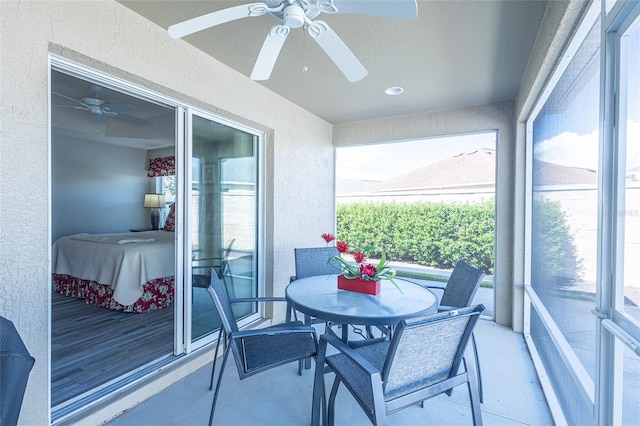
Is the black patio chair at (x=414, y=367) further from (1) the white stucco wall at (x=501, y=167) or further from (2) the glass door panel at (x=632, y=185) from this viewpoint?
(1) the white stucco wall at (x=501, y=167)

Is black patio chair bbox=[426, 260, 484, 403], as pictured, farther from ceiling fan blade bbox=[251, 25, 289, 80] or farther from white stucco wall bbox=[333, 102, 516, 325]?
ceiling fan blade bbox=[251, 25, 289, 80]

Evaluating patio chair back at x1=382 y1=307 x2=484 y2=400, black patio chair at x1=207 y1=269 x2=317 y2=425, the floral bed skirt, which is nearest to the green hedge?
the floral bed skirt

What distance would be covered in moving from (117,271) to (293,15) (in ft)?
11.5

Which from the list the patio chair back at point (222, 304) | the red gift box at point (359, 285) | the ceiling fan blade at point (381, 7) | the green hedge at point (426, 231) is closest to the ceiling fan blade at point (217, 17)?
the ceiling fan blade at point (381, 7)

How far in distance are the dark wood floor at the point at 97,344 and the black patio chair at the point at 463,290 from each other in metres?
2.36

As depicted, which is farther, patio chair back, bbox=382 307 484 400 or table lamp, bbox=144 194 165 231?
table lamp, bbox=144 194 165 231

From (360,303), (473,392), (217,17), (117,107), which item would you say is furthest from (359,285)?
(117,107)

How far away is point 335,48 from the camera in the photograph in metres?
1.67

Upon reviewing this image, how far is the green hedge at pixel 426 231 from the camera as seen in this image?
5730 mm

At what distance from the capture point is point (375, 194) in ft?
22.5

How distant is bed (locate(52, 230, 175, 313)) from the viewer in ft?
11.8

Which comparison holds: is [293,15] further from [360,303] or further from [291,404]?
[291,404]

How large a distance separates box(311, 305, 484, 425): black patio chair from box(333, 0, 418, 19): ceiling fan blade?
1.32 meters

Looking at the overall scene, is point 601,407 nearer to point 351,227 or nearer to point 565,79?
point 565,79
